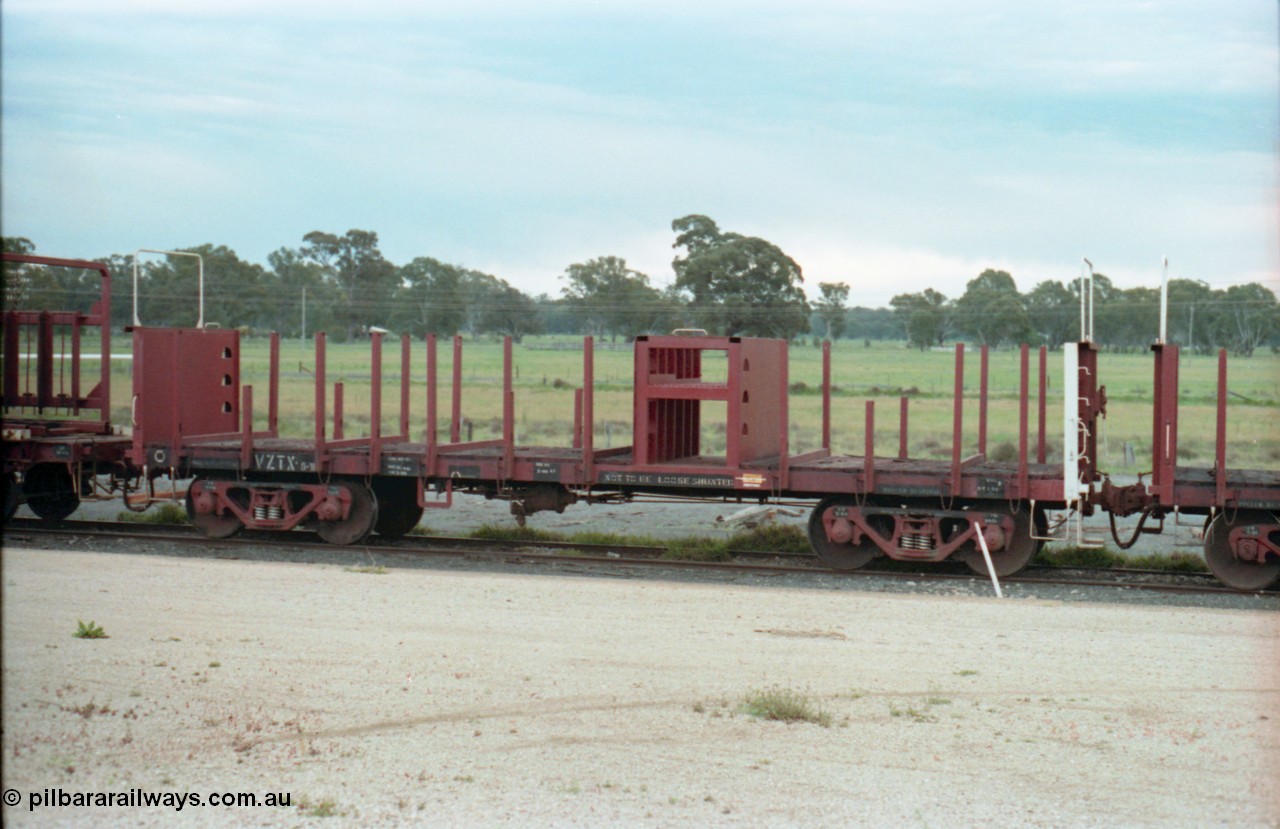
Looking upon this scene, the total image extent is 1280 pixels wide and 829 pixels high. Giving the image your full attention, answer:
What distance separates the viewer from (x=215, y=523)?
16500mm

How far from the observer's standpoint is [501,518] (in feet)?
66.6

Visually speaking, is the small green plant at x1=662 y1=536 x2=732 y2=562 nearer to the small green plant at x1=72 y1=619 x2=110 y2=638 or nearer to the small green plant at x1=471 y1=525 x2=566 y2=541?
the small green plant at x1=471 y1=525 x2=566 y2=541

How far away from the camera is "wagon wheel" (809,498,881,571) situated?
47.0 feet

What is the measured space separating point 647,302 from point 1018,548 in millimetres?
48106

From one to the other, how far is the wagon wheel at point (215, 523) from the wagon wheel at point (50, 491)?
90.9 inches

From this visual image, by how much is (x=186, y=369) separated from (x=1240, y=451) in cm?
2728

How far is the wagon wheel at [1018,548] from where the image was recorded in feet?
45.1

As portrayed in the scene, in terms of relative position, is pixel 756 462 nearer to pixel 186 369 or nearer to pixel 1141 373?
pixel 186 369

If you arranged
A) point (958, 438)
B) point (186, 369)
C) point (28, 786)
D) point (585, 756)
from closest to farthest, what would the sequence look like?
point (28, 786) → point (585, 756) → point (958, 438) → point (186, 369)

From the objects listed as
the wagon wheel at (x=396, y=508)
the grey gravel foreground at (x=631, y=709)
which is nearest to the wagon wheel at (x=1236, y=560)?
the grey gravel foreground at (x=631, y=709)

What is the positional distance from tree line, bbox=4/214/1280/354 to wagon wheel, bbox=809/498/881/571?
3650 centimetres

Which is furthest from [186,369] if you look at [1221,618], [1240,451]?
[1240,451]

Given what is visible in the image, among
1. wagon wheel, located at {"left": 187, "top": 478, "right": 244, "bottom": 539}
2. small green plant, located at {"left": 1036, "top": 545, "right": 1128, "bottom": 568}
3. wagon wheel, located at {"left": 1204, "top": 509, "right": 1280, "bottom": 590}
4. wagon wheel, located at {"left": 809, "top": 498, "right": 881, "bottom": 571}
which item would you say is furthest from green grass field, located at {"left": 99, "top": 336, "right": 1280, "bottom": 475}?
wagon wheel, located at {"left": 187, "top": 478, "right": 244, "bottom": 539}

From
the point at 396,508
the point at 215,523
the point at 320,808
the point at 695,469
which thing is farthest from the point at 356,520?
the point at 320,808
